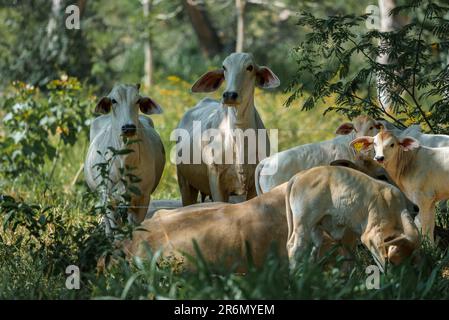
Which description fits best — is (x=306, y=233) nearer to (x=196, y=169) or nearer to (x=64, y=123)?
(x=196, y=169)

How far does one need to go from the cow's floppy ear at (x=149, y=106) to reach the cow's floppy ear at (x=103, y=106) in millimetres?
292

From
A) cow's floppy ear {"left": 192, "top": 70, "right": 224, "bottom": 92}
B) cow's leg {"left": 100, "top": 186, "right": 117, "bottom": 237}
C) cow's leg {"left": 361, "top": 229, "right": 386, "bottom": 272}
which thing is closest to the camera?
cow's leg {"left": 361, "top": 229, "right": 386, "bottom": 272}

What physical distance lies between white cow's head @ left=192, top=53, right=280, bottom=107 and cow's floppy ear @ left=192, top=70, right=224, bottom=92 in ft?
0.07

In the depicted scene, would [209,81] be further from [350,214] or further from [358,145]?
[350,214]

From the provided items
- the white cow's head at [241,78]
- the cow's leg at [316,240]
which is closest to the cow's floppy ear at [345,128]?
the white cow's head at [241,78]

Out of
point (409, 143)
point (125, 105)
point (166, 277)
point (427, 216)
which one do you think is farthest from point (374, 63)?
point (166, 277)

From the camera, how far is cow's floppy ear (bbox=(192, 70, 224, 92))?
10.2m

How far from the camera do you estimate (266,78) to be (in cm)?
998

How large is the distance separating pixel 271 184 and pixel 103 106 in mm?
1796

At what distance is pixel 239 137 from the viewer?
9844 mm

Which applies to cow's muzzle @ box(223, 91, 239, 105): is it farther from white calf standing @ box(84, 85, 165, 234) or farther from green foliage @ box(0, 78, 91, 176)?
green foliage @ box(0, 78, 91, 176)

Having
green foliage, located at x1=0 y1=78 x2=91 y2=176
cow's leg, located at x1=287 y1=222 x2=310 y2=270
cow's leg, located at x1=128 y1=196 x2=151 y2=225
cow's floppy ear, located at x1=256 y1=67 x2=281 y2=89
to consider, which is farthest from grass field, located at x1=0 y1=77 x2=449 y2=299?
green foliage, located at x1=0 y1=78 x2=91 y2=176
